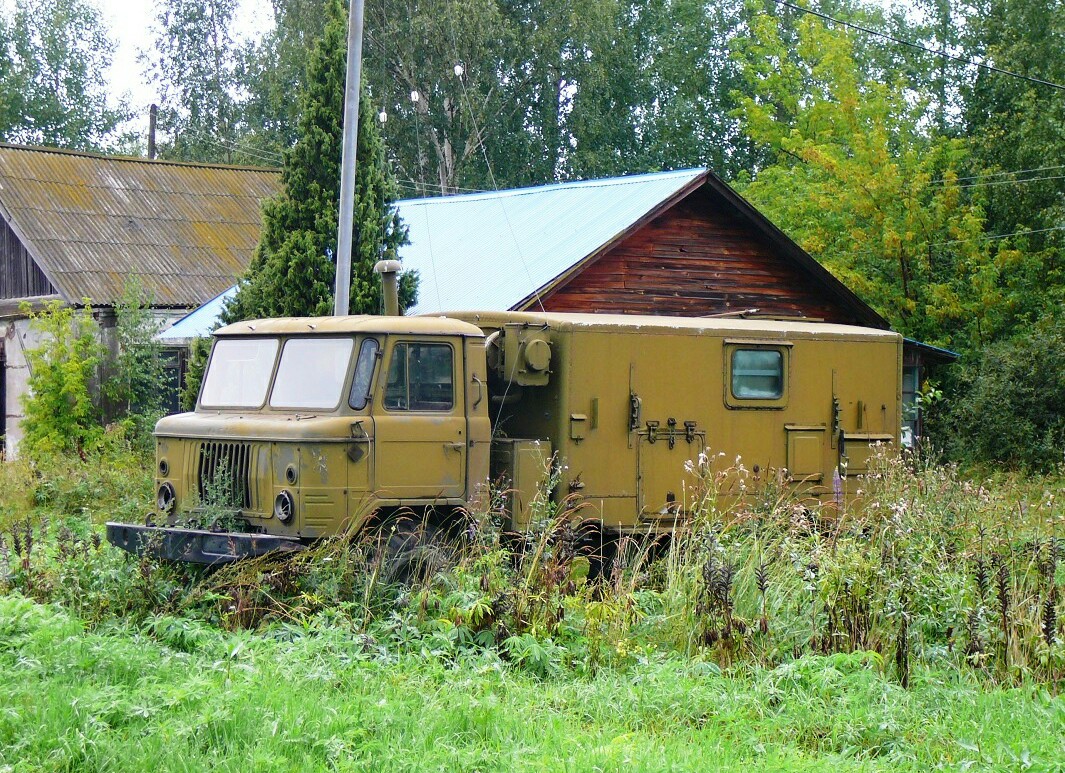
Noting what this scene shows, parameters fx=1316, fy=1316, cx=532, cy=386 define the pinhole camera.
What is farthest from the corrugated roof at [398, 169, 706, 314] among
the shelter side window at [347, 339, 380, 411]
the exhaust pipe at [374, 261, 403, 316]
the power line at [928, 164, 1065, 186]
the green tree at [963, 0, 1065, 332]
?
the green tree at [963, 0, 1065, 332]

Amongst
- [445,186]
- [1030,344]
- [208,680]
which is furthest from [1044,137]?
[208,680]

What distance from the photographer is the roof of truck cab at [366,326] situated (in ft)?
32.1

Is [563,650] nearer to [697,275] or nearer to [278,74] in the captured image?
[697,275]

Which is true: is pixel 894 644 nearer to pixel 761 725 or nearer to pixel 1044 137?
pixel 761 725

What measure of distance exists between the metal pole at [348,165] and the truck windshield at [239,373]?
3155 millimetres

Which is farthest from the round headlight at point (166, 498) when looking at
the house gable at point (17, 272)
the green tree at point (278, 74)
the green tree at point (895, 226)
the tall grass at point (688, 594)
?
the green tree at point (278, 74)

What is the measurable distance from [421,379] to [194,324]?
44.0 feet

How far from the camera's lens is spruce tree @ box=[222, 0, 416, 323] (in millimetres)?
15695

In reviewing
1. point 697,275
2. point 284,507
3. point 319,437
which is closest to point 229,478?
point 284,507

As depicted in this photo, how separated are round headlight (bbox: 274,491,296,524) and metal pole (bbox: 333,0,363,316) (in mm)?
4715

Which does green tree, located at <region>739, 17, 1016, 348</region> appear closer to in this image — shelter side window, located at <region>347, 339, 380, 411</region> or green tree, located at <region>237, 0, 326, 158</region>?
green tree, located at <region>237, 0, 326, 158</region>

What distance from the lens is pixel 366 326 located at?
9719 millimetres

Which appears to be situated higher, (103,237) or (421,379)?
(103,237)

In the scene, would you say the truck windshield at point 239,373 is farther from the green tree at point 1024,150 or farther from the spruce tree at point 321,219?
the green tree at point 1024,150
